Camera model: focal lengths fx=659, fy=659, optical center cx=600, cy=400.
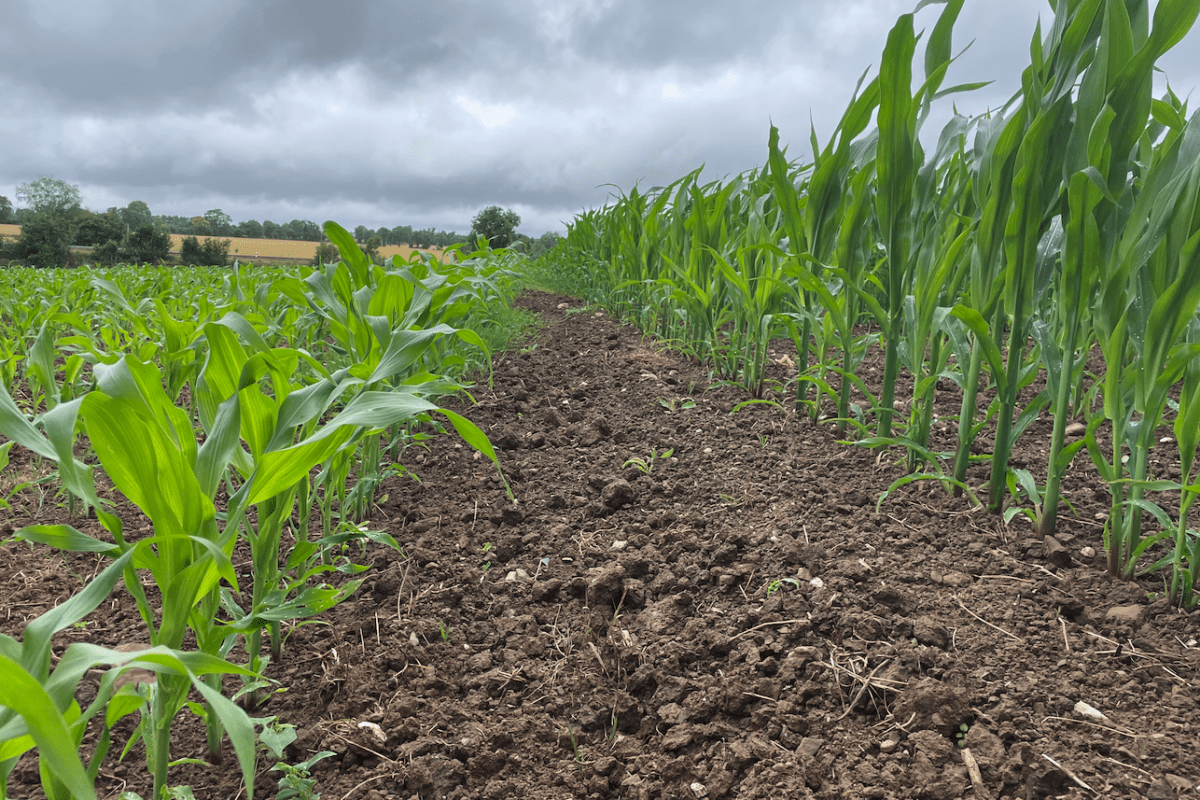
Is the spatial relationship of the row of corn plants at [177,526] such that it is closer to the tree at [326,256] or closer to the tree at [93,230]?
the tree at [326,256]

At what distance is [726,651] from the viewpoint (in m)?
1.31

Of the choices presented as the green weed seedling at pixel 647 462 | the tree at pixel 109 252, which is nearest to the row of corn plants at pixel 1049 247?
the green weed seedling at pixel 647 462

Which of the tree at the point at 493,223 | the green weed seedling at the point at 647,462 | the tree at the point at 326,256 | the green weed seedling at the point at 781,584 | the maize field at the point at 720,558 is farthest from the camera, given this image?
the tree at the point at 493,223

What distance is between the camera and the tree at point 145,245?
104ft

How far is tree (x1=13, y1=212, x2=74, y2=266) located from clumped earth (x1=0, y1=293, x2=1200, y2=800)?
3834cm

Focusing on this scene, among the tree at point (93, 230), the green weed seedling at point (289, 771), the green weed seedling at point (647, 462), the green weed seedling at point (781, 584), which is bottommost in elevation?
the green weed seedling at point (289, 771)

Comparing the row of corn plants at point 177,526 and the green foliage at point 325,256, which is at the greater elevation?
the green foliage at point 325,256

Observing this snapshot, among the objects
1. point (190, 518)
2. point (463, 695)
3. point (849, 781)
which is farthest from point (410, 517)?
point (849, 781)

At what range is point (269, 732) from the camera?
1.00 m

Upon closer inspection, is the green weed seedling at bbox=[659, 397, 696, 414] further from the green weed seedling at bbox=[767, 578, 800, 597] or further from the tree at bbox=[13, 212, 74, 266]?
the tree at bbox=[13, 212, 74, 266]

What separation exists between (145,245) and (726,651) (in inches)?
1527

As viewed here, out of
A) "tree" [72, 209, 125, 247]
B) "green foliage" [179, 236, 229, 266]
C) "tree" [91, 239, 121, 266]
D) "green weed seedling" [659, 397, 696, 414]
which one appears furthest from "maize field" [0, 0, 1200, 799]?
"tree" [72, 209, 125, 247]

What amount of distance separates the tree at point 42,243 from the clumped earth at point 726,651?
38339 mm

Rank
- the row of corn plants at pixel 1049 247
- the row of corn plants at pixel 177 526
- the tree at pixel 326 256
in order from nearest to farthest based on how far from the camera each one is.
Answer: the row of corn plants at pixel 177 526 < the row of corn plants at pixel 1049 247 < the tree at pixel 326 256
